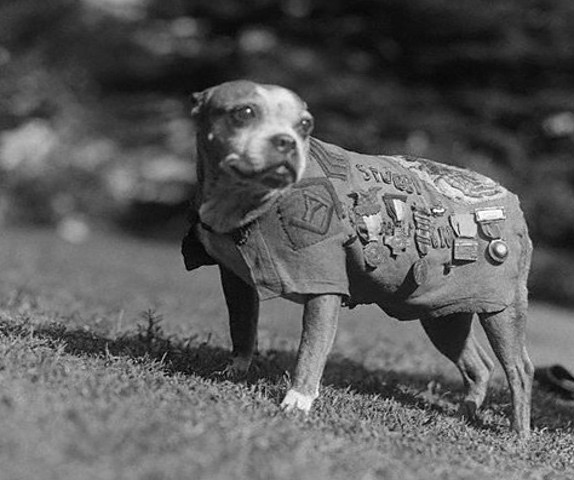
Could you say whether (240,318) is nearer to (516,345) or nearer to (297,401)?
(297,401)

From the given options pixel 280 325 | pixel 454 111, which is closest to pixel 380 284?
pixel 280 325

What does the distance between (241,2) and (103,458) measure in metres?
18.8

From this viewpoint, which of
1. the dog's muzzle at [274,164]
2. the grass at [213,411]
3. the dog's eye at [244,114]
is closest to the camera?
the grass at [213,411]

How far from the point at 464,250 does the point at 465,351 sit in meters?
1.02

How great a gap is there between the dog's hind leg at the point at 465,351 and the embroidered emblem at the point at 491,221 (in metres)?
0.69

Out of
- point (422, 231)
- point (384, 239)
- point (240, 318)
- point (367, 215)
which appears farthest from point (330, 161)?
point (240, 318)

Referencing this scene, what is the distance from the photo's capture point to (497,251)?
5621 mm

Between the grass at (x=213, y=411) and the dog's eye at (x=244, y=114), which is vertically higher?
the dog's eye at (x=244, y=114)

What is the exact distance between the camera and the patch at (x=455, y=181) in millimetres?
5715

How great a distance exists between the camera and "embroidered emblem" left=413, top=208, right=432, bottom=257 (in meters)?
5.39

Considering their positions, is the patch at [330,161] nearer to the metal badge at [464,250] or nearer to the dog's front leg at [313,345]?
the dog's front leg at [313,345]

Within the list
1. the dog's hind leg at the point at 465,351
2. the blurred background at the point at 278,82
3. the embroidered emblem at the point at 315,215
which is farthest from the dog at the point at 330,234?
the blurred background at the point at 278,82

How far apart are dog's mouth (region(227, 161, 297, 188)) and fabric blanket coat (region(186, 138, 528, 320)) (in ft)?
0.69

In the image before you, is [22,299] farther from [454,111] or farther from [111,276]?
[454,111]
